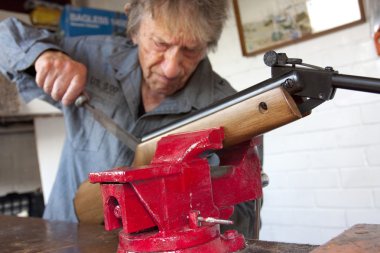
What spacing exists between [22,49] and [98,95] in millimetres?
238

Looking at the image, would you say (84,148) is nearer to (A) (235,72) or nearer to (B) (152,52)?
(B) (152,52)

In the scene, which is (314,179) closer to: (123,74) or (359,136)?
(359,136)

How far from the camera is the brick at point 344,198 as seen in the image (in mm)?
1505

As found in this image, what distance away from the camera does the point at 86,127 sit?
45.4 inches

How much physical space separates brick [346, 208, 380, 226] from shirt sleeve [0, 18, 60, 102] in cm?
122

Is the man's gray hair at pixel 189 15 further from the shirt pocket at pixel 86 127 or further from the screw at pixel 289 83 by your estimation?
the screw at pixel 289 83

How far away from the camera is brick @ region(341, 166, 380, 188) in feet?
4.85

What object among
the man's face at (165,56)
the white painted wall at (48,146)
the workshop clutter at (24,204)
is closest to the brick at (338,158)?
the man's face at (165,56)

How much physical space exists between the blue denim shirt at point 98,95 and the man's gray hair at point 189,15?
0.42 feet

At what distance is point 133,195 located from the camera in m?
0.52

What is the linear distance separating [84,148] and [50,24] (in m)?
1.40

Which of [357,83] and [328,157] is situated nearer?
[357,83]

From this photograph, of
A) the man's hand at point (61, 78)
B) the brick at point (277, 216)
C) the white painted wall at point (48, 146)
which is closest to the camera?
the man's hand at point (61, 78)

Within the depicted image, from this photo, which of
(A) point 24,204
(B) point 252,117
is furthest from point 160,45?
(A) point 24,204
